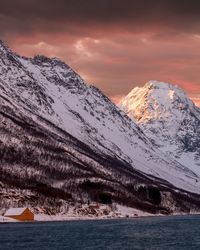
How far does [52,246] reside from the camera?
15362 cm

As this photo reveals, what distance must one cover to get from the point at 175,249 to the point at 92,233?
54.9 metres

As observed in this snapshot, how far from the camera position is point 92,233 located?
199 m

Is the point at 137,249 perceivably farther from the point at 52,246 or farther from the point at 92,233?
the point at 92,233

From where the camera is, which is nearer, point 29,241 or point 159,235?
point 29,241

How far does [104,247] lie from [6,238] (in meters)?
35.0

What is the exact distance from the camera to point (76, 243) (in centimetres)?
16162

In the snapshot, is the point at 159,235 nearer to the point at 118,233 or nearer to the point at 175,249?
the point at 118,233

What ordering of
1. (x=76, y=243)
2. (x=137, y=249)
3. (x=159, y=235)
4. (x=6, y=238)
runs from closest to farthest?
(x=137, y=249) → (x=76, y=243) → (x=6, y=238) → (x=159, y=235)

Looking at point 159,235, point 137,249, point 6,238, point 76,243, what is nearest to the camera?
point 137,249

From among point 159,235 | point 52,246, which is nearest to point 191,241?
point 159,235

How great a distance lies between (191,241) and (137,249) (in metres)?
27.3

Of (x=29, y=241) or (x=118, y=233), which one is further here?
(x=118, y=233)

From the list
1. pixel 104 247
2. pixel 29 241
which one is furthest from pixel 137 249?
pixel 29 241

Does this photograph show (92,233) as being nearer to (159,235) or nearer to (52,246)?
(159,235)
